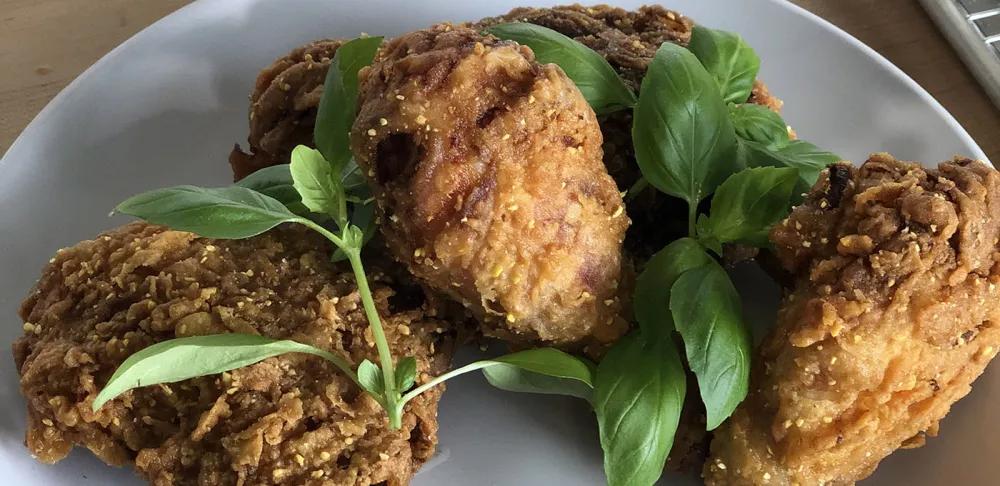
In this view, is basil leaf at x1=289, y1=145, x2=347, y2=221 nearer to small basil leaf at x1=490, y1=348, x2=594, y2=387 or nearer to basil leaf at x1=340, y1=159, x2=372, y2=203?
basil leaf at x1=340, y1=159, x2=372, y2=203

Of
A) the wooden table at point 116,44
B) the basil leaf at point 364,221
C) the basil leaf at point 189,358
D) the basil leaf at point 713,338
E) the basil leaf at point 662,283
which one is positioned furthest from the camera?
the wooden table at point 116,44

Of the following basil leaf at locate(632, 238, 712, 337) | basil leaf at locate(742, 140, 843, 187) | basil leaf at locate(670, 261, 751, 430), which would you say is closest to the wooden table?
basil leaf at locate(742, 140, 843, 187)

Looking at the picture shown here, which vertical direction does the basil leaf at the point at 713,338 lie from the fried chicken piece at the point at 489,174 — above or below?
below

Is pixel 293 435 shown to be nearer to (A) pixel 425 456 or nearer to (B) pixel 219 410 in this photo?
(B) pixel 219 410

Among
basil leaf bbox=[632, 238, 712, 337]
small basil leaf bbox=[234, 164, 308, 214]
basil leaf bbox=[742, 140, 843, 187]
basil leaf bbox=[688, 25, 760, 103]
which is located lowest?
basil leaf bbox=[632, 238, 712, 337]

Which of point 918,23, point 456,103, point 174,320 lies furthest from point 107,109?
point 918,23

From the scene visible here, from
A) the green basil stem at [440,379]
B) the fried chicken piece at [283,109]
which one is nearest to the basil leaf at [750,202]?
the green basil stem at [440,379]

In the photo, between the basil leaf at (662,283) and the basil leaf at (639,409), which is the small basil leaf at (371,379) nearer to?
the basil leaf at (639,409)
